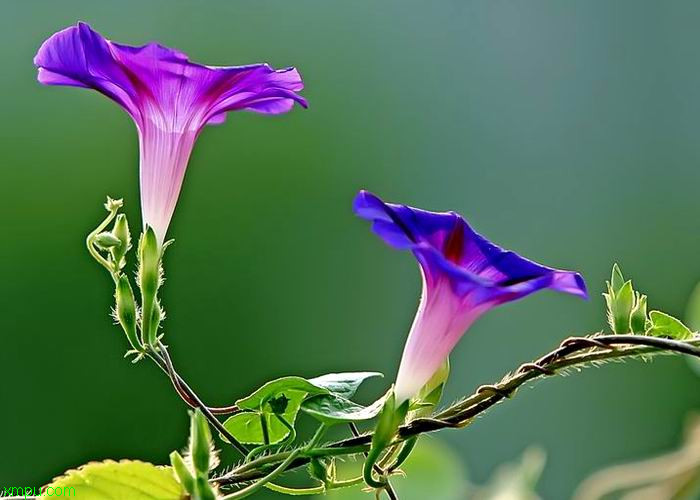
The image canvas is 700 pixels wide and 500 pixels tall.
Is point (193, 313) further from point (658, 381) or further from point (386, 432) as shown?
point (386, 432)

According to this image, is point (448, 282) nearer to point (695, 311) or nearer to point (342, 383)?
point (342, 383)

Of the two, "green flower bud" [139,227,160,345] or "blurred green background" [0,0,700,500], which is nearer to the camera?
"green flower bud" [139,227,160,345]

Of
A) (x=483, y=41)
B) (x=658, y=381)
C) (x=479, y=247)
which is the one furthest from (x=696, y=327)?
(x=483, y=41)

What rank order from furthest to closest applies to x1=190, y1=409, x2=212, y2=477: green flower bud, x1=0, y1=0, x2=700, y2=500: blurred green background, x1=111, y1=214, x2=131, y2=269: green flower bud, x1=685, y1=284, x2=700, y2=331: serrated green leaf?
1. x1=0, y1=0, x2=700, y2=500: blurred green background
2. x1=685, y1=284, x2=700, y2=331: serrated green leaf
3. x1=111, y1=214, x2=131, y2=269: green flower bud
4. x1=190, y1=409, x2=212, y2=477: green flower bud

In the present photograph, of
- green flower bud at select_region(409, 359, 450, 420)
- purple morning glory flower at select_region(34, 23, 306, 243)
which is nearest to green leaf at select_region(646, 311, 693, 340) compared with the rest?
green flower bud at select_region(409, 359, 450, 420)

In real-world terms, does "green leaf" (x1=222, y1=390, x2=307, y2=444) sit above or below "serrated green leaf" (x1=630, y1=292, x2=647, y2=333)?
below

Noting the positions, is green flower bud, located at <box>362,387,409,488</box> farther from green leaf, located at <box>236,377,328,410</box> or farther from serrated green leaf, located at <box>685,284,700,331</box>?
serrated green leaf, located at <box>685,284,700,331</box>

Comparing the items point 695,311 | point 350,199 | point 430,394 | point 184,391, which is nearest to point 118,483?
point 184,391
